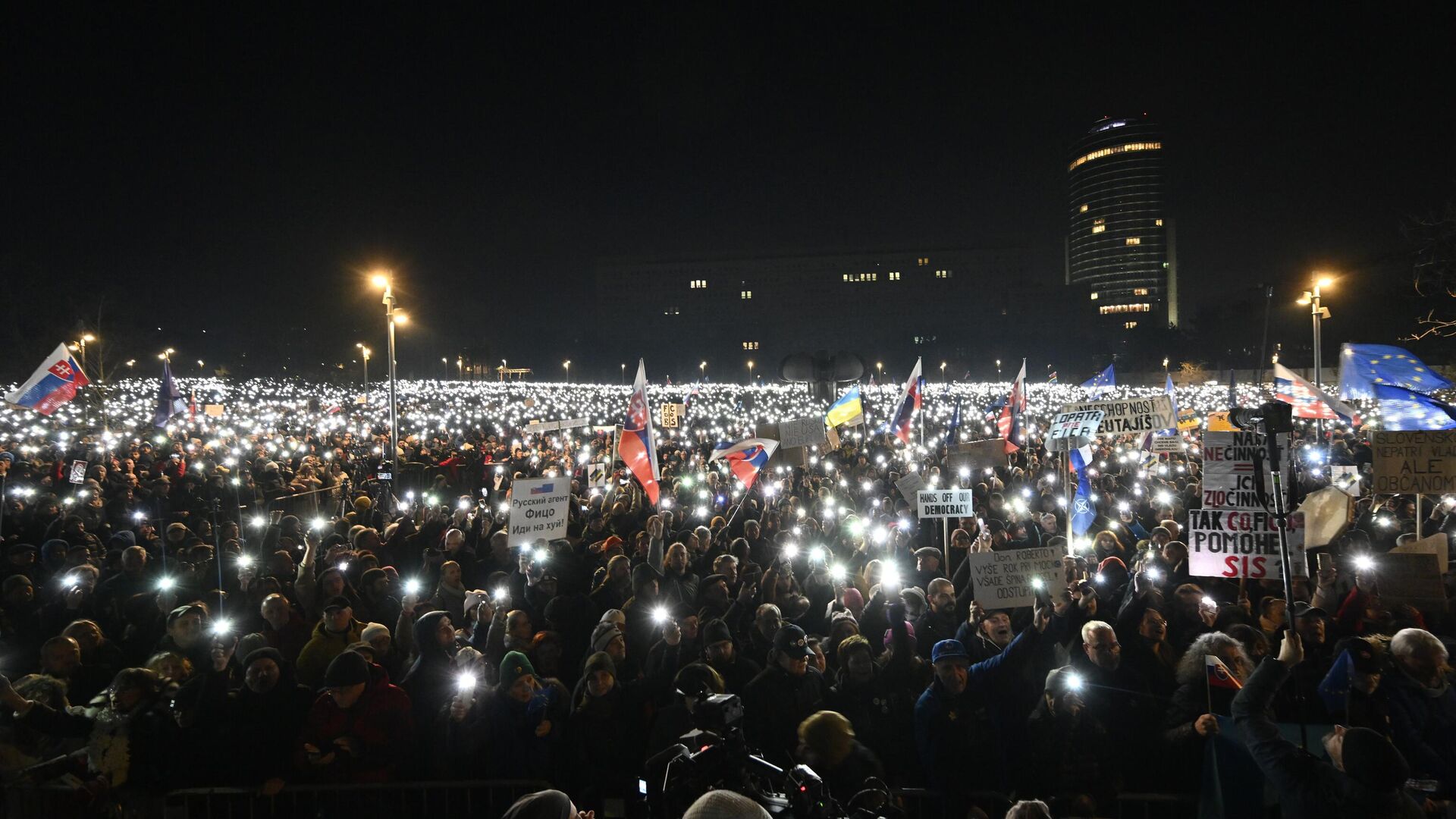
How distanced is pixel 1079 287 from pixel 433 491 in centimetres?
8578

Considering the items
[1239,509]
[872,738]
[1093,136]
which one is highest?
[1093,136]

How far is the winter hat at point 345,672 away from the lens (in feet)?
13.8

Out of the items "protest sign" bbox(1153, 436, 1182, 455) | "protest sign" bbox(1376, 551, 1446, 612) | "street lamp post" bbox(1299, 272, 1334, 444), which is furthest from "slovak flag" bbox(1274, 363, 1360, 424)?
"protest sign" bbox(1376, 551, 1446, 612)

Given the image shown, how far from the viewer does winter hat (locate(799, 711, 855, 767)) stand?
12.4ft

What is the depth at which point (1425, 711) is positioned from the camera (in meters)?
4.02

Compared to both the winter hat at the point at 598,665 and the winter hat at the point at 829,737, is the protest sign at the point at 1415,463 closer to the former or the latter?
the winter hat at the point at 829,737

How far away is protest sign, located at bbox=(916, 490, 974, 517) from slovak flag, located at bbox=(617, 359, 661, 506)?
3.11m

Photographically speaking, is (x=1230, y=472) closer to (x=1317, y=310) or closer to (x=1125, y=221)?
(x=1317, y=310)

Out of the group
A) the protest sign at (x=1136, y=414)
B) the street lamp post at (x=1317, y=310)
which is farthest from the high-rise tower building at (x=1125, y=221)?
the protest sign at (x=1136, y=414)

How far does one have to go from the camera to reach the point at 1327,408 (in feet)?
42.5

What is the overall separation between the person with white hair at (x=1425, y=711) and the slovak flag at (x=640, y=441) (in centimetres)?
697

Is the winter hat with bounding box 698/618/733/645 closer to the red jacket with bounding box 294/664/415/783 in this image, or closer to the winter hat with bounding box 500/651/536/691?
the winter hat with bounding box 500/651/536/691

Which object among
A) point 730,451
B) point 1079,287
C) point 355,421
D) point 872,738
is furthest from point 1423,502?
point 1079,287

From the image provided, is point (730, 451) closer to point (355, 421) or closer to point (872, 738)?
point (872, 738)
